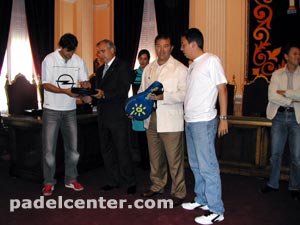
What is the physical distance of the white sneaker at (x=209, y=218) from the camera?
8.29 feet

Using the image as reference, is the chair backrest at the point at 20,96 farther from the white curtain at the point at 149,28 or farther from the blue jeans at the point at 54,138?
the white curtain at the point at 149,28

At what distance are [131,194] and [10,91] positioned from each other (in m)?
2.22

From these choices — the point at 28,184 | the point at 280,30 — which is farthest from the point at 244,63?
the point at 28,184

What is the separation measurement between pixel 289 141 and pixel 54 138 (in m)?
2.09

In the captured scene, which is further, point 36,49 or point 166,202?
point 36,49

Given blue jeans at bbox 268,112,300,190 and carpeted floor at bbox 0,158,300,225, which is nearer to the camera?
carpeted floor at bbox 0,158,300,225

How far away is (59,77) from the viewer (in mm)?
3127

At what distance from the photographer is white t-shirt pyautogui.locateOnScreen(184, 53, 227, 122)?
2441 mm

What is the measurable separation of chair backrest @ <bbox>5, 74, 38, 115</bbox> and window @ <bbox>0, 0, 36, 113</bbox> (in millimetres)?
1286

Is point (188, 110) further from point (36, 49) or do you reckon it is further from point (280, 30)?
point (36, 49)

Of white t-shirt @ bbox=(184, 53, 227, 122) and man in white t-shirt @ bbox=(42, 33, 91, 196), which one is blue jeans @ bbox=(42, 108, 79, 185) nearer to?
man in white t-shirt @ bbox=(42, 33, 91, 196)

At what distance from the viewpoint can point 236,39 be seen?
17.9 feet

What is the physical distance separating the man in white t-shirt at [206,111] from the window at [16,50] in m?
4.12

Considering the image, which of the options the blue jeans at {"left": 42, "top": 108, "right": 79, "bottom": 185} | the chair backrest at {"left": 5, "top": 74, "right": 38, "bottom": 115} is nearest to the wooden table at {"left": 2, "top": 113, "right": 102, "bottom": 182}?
the blue jeans at {"left": 42, "top": 108, "right": 79, "bottom": 185}
